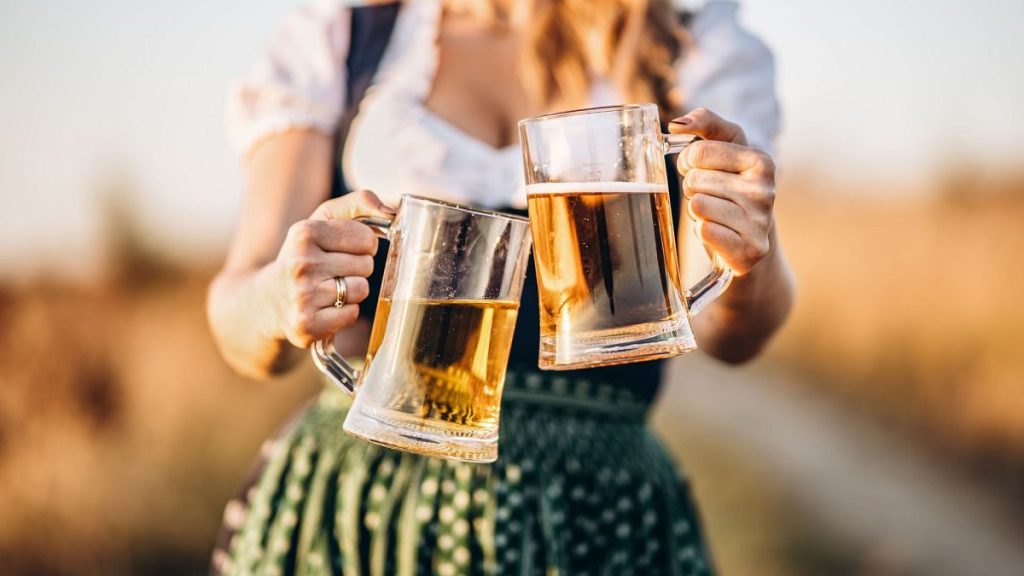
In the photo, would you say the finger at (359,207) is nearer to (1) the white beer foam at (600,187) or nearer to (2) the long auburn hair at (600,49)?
(1) the white beer foam at (600,187)

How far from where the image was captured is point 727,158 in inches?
35.7

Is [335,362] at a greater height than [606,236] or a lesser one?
lesser

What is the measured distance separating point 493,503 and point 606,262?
49 cm

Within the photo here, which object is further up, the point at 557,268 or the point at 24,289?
the point at 557,268

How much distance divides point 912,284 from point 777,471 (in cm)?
196

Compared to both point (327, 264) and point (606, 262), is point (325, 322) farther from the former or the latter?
point (606, 262)

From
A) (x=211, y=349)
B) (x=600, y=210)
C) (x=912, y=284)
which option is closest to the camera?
(x=600, y=210)

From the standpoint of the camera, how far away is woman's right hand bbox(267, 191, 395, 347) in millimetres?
912

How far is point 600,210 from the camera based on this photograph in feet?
2.99

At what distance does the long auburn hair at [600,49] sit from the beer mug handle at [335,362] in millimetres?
703

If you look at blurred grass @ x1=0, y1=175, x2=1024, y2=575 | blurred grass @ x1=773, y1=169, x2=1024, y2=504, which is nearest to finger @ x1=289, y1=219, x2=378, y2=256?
blurred grass @ x1=0, y1=175, x2=1024, y2=575

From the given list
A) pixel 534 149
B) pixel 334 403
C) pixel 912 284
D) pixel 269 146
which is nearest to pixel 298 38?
pixel 269 146

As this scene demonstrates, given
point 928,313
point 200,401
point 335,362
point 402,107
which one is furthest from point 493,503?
point 928,313

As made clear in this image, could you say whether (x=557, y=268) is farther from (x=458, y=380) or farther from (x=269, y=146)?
(x=269, y=146)
